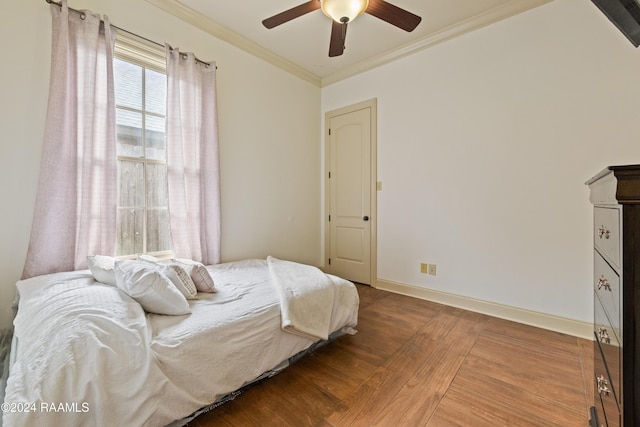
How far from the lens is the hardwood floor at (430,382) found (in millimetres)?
1396

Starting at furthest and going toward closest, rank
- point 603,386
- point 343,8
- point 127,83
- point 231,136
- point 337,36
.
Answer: point 231,136 < point 127,83 < point 337,36 < point 343,8 < point 603,386

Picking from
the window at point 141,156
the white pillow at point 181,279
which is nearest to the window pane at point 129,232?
the window at point 141,156

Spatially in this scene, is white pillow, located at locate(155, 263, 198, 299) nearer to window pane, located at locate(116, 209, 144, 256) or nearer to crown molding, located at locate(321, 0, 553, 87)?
window pane, located at locate(116, 209, 144, 256)

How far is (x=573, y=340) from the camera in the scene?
2.20 m

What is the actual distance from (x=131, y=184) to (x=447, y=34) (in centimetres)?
348

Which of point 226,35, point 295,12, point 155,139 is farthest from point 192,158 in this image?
point 295,12

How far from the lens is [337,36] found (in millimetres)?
2107

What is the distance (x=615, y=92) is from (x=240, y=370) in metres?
3.32

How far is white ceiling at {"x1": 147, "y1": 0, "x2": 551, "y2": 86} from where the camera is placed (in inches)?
99.3

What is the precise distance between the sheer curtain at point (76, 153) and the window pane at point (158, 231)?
36cm

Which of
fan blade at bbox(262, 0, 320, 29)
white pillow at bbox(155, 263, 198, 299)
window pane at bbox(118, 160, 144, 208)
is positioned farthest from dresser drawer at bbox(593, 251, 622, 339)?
window pane at bbox(118, 160, 144, 208)

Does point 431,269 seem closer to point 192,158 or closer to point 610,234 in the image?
point 610,234

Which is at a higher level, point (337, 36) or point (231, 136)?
point (337, 36)

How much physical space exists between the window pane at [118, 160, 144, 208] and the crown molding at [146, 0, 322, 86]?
1.47 metres
